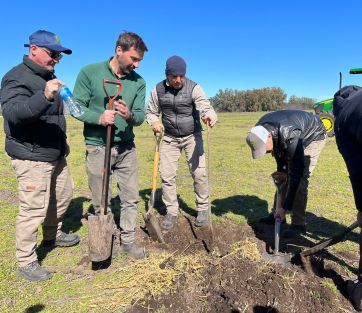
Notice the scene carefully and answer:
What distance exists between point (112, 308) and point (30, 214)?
4.52ft

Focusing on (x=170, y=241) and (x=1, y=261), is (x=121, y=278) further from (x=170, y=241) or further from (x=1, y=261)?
(x=1, y=261)

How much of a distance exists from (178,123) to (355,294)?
3.15 metres

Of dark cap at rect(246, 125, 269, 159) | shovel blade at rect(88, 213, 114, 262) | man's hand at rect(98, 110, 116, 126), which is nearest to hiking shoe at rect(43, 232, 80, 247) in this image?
shovel blade at rect(88, 213, 114, 262)

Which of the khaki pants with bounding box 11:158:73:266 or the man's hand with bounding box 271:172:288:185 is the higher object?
the man's hand with bounding box 271:172:288:185

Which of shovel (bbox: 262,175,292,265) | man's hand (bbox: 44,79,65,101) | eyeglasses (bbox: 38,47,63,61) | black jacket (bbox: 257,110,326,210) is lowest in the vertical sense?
shovel (bbox: 262,175,292,265)

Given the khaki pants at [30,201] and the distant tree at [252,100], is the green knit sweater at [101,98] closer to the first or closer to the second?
the khaki pants at [30,201]

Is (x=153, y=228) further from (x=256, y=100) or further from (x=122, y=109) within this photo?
(x=256, y=100)

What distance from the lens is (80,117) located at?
13.2 ft

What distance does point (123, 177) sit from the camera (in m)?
4.66

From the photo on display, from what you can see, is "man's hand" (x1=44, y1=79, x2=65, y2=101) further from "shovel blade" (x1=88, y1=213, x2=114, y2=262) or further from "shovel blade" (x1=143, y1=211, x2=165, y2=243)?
"shovel blade" (x1=143, y1=211, x2=165, y2=243)

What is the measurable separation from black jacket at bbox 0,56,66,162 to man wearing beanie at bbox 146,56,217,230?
61.7 inches

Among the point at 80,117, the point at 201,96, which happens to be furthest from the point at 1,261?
the point at 201,96

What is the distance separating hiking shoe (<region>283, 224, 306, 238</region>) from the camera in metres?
5.35

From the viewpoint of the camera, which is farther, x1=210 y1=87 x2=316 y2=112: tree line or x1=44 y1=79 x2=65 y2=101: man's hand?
x1=210 y1=87 x2=316 y2=112: tree line
